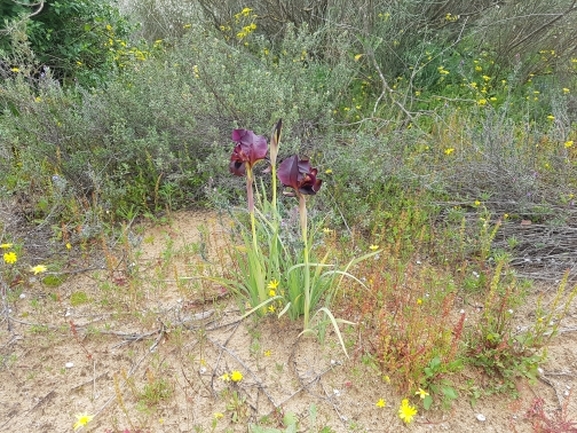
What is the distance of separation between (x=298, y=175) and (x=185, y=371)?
3.45 feet

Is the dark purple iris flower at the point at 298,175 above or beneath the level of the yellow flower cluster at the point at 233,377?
above

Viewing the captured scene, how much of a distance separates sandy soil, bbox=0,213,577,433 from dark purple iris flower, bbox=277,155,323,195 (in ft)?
2.66

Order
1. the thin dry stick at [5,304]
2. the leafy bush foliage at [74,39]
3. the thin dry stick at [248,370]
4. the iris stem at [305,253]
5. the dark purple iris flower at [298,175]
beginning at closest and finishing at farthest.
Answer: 1. the dark purple iris flower at [298,175]
2. the iris stem at [305,253]
3. the thin dry stick at [248,370]
4. the thin dry stick at [5,304]
5. the leafy bush foliage at [74,39]

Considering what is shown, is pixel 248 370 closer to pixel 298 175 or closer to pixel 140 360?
pixel 140 360

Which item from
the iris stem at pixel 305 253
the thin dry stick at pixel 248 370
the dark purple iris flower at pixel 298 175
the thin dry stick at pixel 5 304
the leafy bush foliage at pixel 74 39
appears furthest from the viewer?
the leafy bush foliage at pixel 74 39

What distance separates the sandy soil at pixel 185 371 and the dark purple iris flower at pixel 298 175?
2.66 feet

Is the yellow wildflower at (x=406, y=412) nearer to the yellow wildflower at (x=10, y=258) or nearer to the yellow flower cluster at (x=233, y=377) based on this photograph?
the yellow flower cluster at (x=233, y=377)

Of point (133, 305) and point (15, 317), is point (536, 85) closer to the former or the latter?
point (133, 305)

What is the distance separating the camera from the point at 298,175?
5.40 feet

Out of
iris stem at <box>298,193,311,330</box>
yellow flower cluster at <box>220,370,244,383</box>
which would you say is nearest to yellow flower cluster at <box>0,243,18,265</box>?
yellow flower cluster at <box>220,370,244,383</box>

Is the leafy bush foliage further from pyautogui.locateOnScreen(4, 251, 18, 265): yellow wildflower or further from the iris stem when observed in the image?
the iris stem

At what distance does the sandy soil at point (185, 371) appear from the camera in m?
1.80

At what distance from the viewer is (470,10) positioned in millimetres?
5055

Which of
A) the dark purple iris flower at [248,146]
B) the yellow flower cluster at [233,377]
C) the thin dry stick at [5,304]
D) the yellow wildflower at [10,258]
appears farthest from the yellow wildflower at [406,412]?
the yellow wildflower at [10,258]
